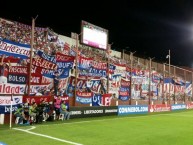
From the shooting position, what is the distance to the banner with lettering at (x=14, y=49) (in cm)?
1855

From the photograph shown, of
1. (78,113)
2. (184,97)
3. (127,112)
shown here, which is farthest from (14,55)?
(184,97)

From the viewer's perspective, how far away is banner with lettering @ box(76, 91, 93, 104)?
82.2 ft

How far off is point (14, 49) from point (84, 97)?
27.6ft

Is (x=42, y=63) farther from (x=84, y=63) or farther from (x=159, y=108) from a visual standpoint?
(x=159, y=108)

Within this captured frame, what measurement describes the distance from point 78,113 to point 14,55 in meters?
6.72

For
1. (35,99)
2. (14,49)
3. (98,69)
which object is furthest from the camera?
(98,69)

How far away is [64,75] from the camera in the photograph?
23.4m

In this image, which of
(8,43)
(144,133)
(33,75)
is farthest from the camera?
(33,75)

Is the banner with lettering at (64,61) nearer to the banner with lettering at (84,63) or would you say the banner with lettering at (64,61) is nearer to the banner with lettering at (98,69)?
the banner with lettering at (84,63)

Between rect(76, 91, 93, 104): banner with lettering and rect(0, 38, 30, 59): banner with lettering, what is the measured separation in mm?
6227

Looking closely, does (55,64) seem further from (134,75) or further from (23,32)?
(134,75)

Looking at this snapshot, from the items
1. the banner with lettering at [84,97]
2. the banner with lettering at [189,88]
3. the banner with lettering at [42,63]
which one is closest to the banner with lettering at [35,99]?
the banner with lettering at [42,63]

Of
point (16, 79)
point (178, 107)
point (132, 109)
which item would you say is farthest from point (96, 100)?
point (178, 107)

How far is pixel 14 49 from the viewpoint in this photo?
62.8ft
